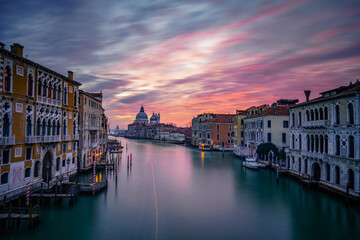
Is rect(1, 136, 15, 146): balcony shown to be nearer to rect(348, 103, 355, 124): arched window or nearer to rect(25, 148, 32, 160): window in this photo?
rect(25, 148, 32, 160): window

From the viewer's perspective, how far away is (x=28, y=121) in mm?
18281

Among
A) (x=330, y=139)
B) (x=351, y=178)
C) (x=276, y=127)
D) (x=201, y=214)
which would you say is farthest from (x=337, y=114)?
(x=276, y=127)

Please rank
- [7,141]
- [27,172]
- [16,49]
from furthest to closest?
[27,172], [16,49], [7,141]

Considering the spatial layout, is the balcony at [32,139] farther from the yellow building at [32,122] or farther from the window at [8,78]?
the window at [8,78]

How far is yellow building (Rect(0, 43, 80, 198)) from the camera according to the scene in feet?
52.7

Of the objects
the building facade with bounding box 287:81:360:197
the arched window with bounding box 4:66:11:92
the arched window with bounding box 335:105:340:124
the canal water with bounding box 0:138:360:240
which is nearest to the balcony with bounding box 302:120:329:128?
the building facade with bounding box 287:81:360:197

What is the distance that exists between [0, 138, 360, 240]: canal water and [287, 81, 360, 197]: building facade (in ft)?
5.86

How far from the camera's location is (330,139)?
68.2 feet

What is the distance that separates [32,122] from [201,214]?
13775 mm

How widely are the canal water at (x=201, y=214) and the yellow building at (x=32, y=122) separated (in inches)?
131

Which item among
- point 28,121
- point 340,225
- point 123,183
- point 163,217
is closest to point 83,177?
point 123,183

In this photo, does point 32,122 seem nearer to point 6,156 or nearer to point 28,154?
point 28,154

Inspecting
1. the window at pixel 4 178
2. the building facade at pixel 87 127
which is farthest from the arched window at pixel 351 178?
the building facade at pixel 87 127

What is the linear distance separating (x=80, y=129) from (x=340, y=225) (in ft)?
84.9
